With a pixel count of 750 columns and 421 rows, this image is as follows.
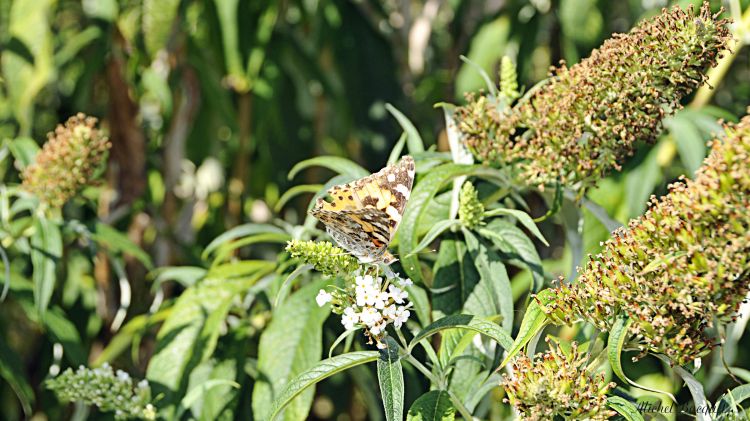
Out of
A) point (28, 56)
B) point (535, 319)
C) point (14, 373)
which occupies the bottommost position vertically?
point (14, 373)

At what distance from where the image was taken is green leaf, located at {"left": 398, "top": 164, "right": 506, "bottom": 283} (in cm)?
87

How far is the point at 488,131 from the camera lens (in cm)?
92

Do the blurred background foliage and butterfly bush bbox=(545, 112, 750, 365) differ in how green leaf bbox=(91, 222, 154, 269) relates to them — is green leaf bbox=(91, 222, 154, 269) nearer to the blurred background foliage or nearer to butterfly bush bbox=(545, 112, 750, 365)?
the blurred background foliage

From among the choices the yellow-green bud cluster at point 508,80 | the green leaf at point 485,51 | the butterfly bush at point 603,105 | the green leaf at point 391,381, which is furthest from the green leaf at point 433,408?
the green leaf at point 485,51

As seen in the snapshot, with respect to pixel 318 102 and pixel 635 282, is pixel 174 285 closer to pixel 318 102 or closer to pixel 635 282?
pixel 318 102

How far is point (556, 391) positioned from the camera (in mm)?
667

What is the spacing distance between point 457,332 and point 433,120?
1390 millimetres

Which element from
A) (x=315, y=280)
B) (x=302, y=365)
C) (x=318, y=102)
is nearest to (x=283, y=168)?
(x=318, y=102)

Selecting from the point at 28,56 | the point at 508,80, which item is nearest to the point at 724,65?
the point at 508,80

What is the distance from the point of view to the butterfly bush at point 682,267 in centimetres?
61

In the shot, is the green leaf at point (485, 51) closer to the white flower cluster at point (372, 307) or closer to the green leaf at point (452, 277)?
the green leaf at point (452, 277)

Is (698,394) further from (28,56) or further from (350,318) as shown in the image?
(28,56)

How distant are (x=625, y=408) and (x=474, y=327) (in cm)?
14

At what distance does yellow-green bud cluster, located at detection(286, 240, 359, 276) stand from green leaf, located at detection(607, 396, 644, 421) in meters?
0.25
